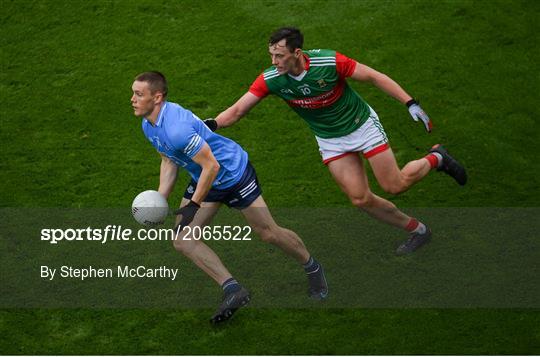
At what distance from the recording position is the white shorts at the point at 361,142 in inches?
356

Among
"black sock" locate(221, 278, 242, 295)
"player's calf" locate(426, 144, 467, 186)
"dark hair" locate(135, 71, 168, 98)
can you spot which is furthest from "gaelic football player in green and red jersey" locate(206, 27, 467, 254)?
"black sock" locate(221, 278, 242, 295)

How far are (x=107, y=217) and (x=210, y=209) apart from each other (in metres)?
1.98

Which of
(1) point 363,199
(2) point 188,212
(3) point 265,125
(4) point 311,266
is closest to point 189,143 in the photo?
(2) point 188,212

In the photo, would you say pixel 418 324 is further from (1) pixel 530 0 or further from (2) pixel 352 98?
(1) pixel 530 0

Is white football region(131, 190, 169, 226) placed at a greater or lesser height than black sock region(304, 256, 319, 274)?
greater

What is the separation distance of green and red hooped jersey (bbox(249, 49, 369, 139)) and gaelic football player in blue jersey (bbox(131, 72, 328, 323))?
70cm

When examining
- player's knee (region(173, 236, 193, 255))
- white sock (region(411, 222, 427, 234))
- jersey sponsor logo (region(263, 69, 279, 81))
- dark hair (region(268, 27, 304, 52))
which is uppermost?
dark hair (region(268, 27, 304, 52))

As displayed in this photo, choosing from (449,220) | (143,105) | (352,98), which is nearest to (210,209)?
(143,105)

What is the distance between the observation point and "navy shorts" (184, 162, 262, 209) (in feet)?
28.1

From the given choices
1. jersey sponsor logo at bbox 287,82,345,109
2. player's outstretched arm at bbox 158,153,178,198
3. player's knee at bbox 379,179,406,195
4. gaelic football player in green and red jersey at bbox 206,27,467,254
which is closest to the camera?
player's outstretched arm at bbox 158,153,178,198

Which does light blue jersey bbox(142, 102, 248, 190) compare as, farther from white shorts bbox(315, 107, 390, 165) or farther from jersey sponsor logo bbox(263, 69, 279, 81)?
white shorts bbox(315, 107, 390, 165)

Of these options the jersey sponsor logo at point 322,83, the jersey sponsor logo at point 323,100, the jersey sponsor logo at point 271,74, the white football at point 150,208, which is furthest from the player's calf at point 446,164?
the white football at point 150,208

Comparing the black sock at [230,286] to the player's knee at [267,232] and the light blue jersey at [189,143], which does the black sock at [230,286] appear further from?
the light blue jersey at [189,143]

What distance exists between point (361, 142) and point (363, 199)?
52 centimetres
